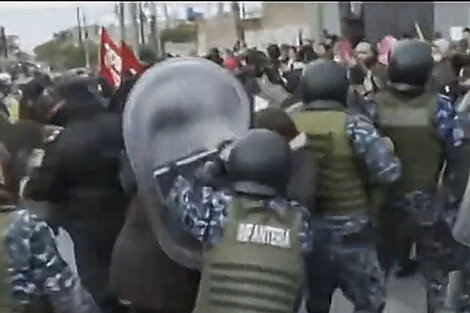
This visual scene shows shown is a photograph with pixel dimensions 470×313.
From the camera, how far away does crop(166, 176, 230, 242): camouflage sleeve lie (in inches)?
180

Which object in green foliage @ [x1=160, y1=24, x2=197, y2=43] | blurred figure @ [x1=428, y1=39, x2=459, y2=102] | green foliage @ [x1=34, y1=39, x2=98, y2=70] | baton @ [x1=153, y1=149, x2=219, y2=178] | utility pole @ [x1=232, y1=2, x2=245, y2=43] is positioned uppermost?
baton @ [x1=153, y1=149, x2=219, y2=178]

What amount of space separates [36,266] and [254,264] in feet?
2.58

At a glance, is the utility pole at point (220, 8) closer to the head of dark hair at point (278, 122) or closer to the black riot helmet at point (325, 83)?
the black riot helmet at point (325, 83)

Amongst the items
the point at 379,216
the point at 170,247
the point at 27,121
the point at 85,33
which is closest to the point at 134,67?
the point at 27,121

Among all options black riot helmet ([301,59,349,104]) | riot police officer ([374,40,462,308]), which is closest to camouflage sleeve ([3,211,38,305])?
black riot helmet ([301,59,349,104])

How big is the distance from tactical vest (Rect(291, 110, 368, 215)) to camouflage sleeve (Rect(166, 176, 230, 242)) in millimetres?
1332

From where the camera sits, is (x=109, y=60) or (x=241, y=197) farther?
(x=109, y=60)

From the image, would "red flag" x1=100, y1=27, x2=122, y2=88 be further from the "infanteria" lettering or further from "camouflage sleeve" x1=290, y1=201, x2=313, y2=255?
the "infanteria" lettering

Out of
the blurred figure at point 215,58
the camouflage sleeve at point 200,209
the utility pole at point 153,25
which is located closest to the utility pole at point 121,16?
the utility pole at point 153,25

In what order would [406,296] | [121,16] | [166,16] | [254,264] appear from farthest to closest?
1. [166,16]
2. [121,16]
3. [406,296]
4. [254,264]

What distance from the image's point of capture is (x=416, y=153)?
22.3ft

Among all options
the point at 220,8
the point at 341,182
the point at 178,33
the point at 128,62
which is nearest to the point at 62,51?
the point at 178,33

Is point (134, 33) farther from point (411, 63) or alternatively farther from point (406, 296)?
point (411, 63)

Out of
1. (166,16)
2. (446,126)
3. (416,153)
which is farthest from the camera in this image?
(166,16)
